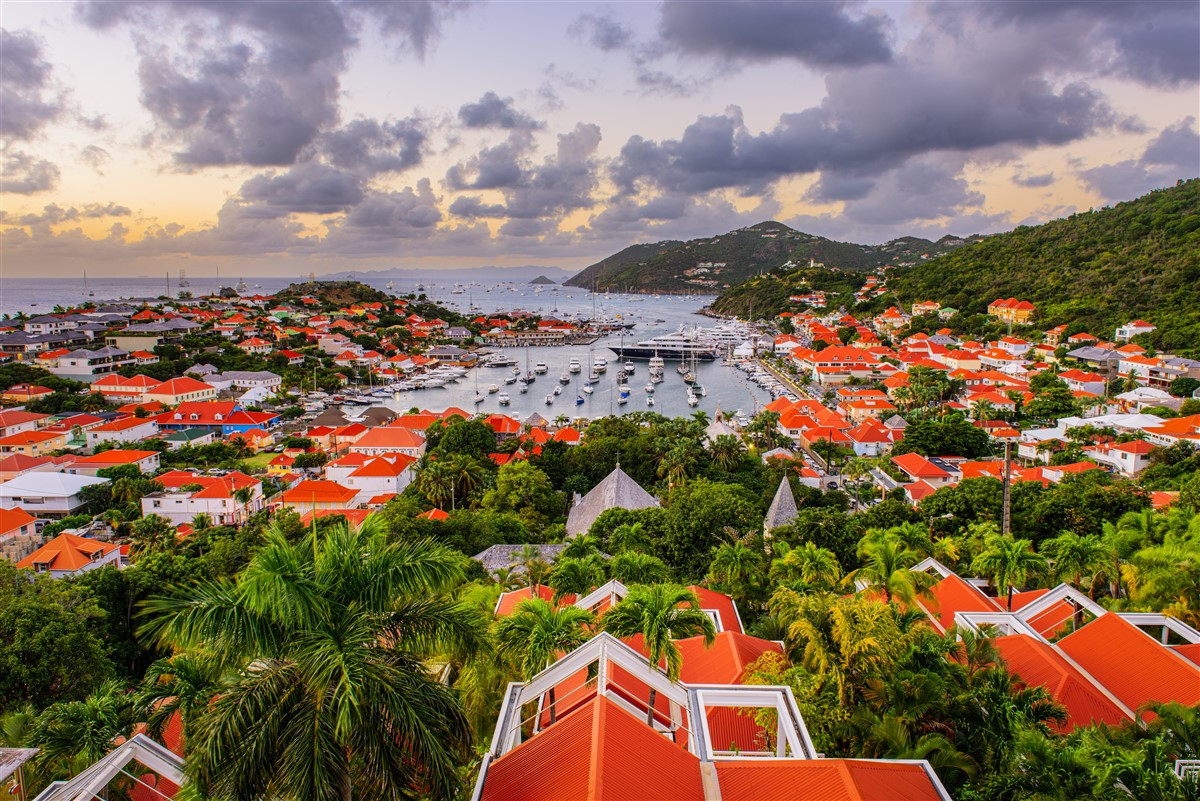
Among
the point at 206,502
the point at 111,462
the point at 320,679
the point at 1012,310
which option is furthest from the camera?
the point at 1012,310

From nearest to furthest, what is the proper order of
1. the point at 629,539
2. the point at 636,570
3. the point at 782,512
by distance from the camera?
the point at 636,570, the point at 629,539, the point at 782,512

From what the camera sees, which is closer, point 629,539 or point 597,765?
point 597,765

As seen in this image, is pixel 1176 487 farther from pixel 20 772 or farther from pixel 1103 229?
pixel 1103 229

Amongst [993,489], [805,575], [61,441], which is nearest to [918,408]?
[993,489]

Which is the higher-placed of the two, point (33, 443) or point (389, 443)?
point (33, 443)

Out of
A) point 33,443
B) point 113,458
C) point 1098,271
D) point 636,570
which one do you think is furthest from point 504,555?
point 1098,271

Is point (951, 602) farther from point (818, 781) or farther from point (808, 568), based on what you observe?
point (818, 781)
